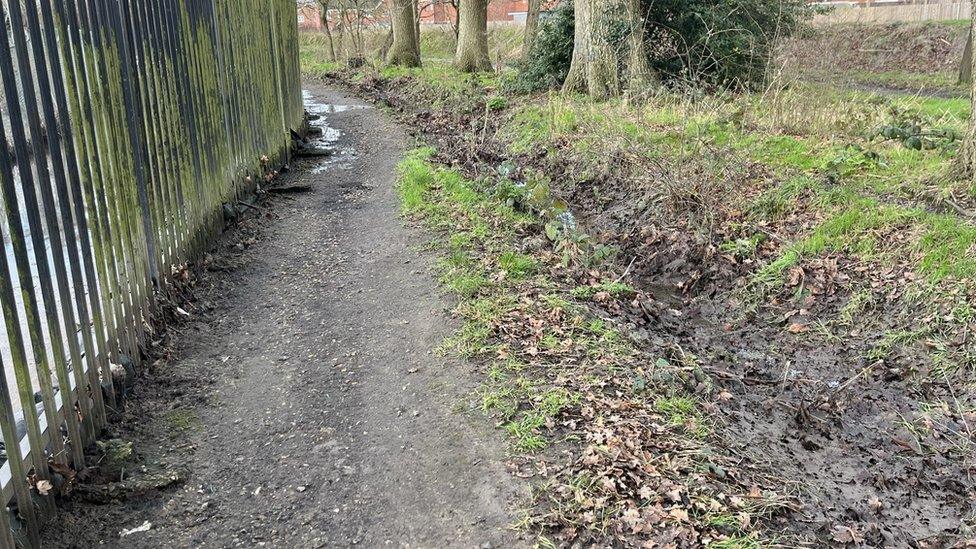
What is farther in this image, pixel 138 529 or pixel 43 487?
pixel 138 529

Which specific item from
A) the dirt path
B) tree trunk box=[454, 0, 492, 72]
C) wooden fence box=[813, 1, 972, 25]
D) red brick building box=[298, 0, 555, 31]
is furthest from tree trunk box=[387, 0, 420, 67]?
red brick building box=[298, 0, 555, 31]

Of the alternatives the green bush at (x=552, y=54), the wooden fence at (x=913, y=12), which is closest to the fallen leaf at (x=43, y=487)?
the green bush at (x=552, y=54)

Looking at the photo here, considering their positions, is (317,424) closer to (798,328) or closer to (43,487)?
(43,487)

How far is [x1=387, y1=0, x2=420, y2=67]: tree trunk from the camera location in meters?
23.5

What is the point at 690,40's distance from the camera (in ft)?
44.2

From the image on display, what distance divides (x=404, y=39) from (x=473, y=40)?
13.3 feet

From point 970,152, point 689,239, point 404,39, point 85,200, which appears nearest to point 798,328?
point 689,239

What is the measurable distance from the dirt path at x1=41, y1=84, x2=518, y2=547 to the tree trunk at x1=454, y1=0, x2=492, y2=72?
14.8m

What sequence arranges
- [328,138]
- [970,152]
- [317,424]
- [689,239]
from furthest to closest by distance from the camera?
[328,138] < [689,239] < [970,152] < [317,424]

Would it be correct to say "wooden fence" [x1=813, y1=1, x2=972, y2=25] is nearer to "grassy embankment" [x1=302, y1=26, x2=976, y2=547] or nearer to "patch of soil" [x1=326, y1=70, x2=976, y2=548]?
"grassy embankment" [x1=302, y1=26, x2=976, y2=547]

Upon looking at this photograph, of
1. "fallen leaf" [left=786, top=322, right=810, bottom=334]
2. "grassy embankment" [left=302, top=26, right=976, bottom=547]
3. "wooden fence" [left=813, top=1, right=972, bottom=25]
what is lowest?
"fallen leaf" [left=786, top=322, right=810, bottom=334]

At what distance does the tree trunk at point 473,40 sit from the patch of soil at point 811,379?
12794 millimetres

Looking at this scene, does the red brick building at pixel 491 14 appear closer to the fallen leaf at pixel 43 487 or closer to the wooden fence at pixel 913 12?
the wooden fence at pixel 913 12

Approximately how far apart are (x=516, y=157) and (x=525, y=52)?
244 inches
